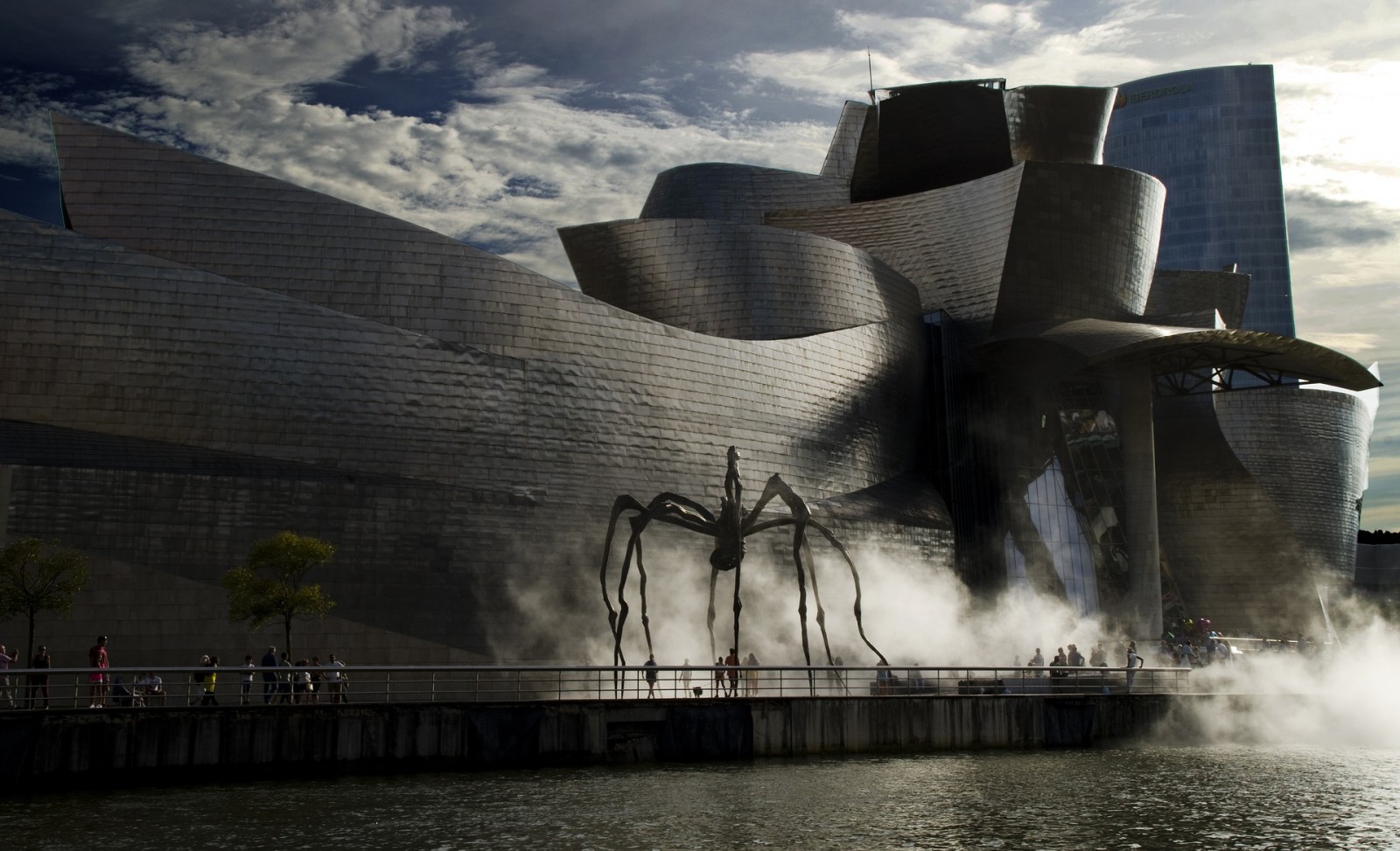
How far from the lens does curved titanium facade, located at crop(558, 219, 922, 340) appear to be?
35312 millimetres

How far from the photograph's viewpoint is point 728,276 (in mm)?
35406

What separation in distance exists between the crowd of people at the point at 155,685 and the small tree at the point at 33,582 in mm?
911

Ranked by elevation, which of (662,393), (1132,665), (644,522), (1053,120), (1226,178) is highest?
(1226,178)

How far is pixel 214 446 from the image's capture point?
25141mm

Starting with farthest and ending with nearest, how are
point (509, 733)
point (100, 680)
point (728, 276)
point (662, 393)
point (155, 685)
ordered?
point (728, 276), point (662, 393), point (155, 685), point (100, 680), point (509, 733)

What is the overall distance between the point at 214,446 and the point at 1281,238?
10102 cm

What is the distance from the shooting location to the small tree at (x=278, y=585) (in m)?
22.7

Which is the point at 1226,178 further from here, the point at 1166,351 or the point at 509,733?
the point at 509,733

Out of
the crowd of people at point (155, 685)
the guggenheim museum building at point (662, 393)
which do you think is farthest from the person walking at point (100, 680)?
the guggenheim museum building at point (662, 393)

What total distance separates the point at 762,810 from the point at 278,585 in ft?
36.2

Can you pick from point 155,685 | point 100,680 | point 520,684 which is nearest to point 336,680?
point 155,685

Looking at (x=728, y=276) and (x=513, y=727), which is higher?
(x=728, y=276)

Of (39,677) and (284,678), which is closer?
(39,677)

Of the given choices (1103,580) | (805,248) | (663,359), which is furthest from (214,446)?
(1103,580)
